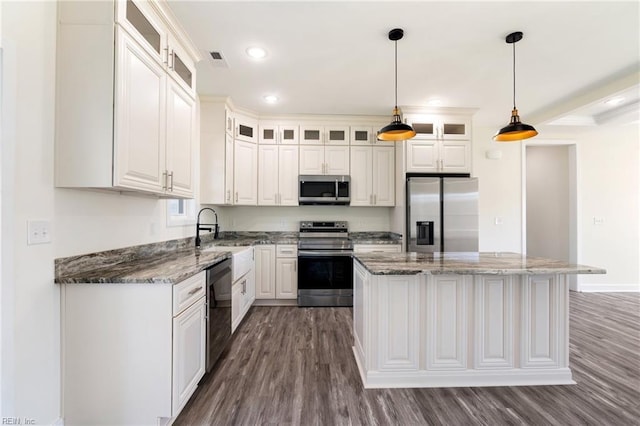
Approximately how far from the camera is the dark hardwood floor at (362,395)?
164 cm

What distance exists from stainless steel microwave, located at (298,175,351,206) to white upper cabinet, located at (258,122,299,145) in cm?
57

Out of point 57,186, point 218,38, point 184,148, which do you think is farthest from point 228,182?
point 57,186

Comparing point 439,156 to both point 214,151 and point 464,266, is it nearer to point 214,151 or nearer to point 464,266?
point 464,266

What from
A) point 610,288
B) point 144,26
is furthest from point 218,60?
point 610,288

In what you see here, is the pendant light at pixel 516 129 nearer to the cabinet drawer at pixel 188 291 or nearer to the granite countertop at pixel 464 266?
the granite countertop at pixel 464 266

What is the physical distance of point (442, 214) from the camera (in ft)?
11.6

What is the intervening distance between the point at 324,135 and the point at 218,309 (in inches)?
108

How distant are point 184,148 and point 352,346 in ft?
7.51

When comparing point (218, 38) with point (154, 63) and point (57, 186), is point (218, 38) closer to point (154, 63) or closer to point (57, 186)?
point (154, 63)

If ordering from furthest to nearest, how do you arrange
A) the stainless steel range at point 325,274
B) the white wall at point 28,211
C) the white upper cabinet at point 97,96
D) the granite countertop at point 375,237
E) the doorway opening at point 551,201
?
1. the doorway opening at point 551,201
2. the granite countertop at point 375,237
3. the stainless steel range at point 325,274
4. the white upper cabinet at point 97,96
5. the white wall at point 28,211

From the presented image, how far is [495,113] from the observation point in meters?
3.79

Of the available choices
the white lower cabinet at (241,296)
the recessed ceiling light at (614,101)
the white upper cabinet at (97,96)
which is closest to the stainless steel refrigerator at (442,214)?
the recessed ceiling light at (614,101)

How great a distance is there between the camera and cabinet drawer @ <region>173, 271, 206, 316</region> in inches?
60.0

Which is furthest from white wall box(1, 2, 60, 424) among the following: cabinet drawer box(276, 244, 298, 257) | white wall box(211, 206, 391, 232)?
white wall box(211, 206, 391, 232)
